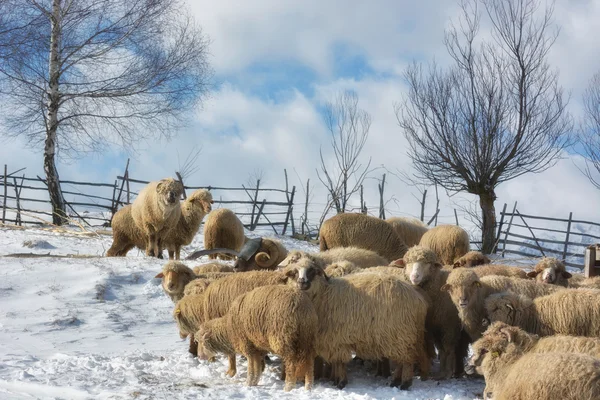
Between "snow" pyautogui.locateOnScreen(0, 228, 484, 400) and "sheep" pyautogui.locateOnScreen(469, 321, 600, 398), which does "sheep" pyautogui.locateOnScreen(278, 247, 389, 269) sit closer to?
"snow" pyautogui.locateOnScreen(0, 228, 484, 400)

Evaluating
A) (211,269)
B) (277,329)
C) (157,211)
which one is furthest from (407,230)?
(277,329)

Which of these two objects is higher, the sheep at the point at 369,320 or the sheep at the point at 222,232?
the sheep at the point at 222,232

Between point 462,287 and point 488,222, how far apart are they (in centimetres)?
1748

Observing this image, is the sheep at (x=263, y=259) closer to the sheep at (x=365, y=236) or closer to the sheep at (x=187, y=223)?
the sheep at (x=365, y=236)

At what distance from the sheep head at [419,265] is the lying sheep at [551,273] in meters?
1.64

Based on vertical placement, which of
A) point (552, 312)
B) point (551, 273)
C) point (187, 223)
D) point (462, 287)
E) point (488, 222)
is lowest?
point (552, 312)

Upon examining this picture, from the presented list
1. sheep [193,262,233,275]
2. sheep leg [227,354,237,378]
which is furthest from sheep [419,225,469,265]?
sheep leg [227,354,237,378]

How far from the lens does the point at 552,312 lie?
22.7 ft

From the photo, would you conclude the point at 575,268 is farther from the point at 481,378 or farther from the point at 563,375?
the point at 563,375

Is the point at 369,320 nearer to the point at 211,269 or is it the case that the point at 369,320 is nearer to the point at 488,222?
the point at 211,269

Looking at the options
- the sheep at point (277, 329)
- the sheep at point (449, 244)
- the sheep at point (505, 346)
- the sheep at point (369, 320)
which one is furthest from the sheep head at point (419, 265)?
the sheep at point (449, 244)

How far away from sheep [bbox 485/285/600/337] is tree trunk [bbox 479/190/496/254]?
1729 centimetres

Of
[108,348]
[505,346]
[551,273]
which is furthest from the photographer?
[108,348]

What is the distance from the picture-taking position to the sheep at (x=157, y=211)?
1417 centimetres
